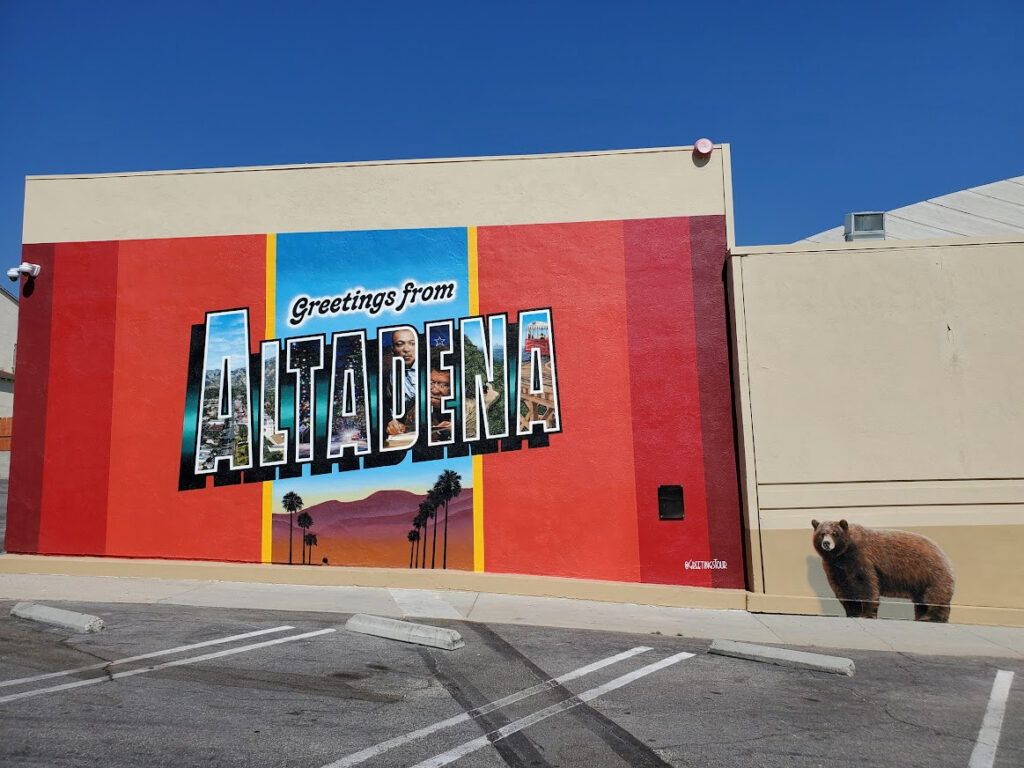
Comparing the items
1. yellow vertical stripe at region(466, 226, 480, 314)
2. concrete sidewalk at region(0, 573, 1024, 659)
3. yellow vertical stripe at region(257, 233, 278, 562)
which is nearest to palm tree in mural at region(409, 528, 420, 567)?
concrete sidewalk at region(0, 573, 1024, 659)

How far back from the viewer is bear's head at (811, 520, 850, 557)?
10.9m

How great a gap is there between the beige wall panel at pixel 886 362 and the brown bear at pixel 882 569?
912 millimetres

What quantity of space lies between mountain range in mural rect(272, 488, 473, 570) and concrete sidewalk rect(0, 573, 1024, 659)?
55 cm

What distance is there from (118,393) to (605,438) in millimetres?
8107

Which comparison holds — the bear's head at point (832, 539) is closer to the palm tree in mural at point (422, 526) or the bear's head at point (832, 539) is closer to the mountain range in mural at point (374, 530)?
the mountain range in mural at point (374, 530)

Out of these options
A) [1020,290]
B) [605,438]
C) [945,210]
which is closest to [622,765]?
[605,438]

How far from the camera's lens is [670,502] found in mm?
11539

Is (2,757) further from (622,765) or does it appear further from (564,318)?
(564,318)

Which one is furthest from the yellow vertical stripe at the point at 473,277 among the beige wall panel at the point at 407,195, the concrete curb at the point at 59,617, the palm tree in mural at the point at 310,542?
the concrete curb at the point at 59,617

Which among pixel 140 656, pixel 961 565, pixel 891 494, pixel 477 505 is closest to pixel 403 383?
pixel 477 505

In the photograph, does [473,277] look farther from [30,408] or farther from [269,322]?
[30,408]

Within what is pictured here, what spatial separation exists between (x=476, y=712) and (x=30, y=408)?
10515mm

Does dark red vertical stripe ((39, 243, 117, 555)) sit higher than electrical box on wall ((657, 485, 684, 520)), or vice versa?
dark red vertical stripe ((39, 243, 117, 555))

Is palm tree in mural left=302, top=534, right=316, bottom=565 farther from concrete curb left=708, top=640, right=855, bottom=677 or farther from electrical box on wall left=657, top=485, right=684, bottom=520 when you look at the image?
concrete curb left=708, top=640, right=855, bottom=677
